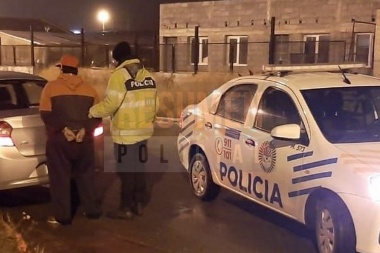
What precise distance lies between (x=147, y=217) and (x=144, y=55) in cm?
1807

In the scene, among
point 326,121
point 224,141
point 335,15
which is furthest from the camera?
point 335,15

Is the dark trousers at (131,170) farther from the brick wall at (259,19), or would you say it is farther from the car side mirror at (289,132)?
the brick wall at (259,19)

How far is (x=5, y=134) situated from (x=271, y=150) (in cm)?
288

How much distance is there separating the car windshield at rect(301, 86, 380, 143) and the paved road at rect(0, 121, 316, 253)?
1169mm

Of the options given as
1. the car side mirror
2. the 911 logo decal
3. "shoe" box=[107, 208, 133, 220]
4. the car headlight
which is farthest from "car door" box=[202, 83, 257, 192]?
the car headlight

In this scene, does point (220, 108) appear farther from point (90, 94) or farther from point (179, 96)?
point (179, 96)

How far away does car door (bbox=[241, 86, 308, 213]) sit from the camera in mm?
5531

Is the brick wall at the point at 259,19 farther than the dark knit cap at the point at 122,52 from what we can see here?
Yes

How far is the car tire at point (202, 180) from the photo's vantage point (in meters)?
7.26

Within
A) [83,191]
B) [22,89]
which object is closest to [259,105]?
[83,191]

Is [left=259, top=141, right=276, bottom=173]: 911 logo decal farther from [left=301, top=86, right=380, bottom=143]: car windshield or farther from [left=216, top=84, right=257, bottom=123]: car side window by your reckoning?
[left=216, top=84, right=257, bottom=123]: car side window

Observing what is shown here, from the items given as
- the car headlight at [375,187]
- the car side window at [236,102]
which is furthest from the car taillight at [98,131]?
the car headlight at [375,187]

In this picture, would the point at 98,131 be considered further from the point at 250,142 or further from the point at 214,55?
the point at 214,55

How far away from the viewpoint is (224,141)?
6.72m
